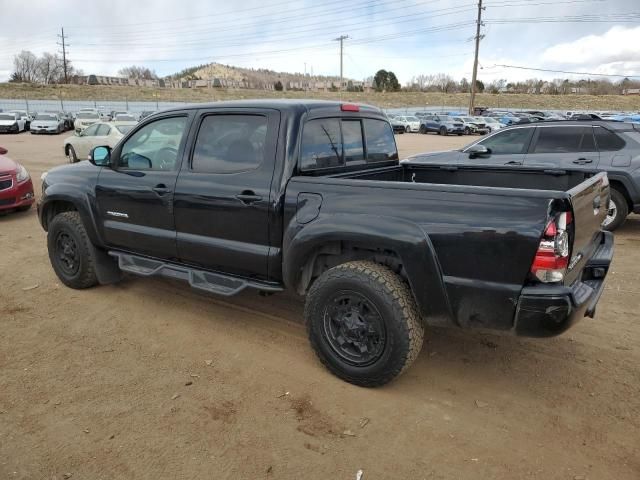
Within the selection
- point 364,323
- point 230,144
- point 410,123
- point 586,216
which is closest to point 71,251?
point 230,144

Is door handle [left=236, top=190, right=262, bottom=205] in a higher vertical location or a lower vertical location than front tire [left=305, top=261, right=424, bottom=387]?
higher

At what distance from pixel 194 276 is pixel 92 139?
559 inches

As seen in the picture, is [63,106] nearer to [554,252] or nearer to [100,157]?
[100,157]

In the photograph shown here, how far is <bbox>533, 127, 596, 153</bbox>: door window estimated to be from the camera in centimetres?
758

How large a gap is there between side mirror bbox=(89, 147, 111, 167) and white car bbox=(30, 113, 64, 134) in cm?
3086

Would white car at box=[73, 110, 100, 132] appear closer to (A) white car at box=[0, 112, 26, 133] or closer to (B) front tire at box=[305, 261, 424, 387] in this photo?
(A) white car at box=[0, 112, 26, 133]

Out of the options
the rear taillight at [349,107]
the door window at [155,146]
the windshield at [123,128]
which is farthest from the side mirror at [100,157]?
the windshield at [123,128]

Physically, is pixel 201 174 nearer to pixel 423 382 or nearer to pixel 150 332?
pixel 150 332

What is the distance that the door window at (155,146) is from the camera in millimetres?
4211

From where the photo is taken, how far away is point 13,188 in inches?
324

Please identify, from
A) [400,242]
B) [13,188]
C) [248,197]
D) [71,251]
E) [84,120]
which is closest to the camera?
[400,242]

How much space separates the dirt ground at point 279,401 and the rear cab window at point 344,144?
4.61 feet

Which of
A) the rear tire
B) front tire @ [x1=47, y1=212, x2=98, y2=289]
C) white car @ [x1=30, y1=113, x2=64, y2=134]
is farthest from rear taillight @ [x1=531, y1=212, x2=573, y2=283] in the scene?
white car @ [x1=30, y1=113, x2=64, y2=134]

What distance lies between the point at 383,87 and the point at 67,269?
91469 mm
